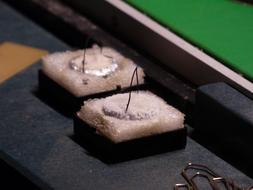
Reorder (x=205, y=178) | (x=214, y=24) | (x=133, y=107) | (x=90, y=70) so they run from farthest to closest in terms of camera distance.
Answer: (x=214, y=24), (x=90, y=70), (x=133, y=107), (x=205, y=178)

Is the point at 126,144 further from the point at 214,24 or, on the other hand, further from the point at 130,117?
the point at 214,24

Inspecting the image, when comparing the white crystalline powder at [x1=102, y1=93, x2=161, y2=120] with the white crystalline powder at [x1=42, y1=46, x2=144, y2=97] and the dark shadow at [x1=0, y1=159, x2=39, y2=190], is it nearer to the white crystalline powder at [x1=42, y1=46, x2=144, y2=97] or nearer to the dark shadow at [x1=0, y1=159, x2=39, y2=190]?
the white crystalline powder at [x1=42, y1=46, x2=144, y2=97]

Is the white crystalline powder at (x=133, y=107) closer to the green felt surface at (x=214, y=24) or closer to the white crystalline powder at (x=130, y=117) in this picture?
the white crystalline powder at (x=130, y=117)

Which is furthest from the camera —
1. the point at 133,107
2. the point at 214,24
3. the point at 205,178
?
the point at 214,24

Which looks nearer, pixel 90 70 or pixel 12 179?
pixel 12 179

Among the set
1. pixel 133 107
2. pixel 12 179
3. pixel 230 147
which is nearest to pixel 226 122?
pixel 230 147

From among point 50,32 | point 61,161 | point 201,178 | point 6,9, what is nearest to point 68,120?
point 61,161

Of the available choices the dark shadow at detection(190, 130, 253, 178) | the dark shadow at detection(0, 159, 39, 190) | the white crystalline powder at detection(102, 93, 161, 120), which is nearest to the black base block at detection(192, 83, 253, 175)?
the dark shadow at detection(190, 130, 253, 178)
